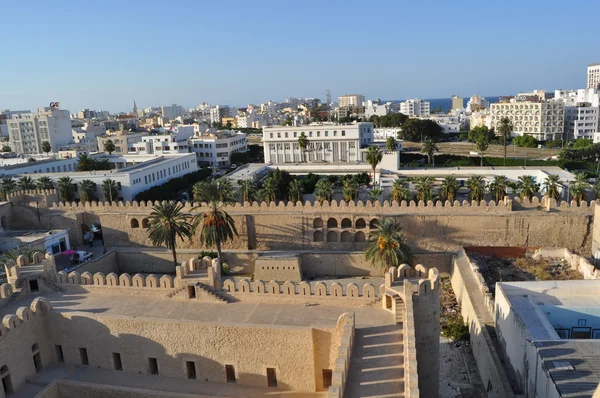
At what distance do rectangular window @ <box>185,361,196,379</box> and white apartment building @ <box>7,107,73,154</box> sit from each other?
78203 millimetres

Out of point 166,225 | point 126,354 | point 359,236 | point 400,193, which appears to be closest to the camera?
point 126,354

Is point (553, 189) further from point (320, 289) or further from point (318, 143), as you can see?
point (318, 143)

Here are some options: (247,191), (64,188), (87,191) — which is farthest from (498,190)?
(64,188)

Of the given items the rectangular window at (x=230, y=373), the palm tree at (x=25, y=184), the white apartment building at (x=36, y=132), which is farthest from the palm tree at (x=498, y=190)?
Result: the white apartment building at (x=36, y=132)

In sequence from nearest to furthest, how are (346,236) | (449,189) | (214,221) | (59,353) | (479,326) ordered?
(59,353) < (479,326) < (214,221) < (346,236) < (449,189)

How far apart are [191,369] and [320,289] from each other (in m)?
4.41

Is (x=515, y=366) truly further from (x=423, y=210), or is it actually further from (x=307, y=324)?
(x=423, y=210)

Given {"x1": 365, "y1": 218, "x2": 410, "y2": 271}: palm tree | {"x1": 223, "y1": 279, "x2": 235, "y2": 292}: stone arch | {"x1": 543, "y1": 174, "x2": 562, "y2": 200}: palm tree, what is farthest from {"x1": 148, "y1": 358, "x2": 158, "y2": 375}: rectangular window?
{"x1": 543, "y1": 174, "x2": 562, "y2": 200}: palm tree

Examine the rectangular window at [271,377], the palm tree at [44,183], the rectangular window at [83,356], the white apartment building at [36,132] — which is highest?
the white apartment building at [36,132]

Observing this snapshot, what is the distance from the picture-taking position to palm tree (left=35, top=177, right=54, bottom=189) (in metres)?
41.1

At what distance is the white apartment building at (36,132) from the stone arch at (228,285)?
7689 centimetres

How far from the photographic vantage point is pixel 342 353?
37.0 ft

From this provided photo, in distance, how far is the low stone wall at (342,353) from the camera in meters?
9.97

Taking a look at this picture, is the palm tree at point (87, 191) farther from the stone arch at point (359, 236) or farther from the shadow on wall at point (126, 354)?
the shadow on wall at point (126, 354)
